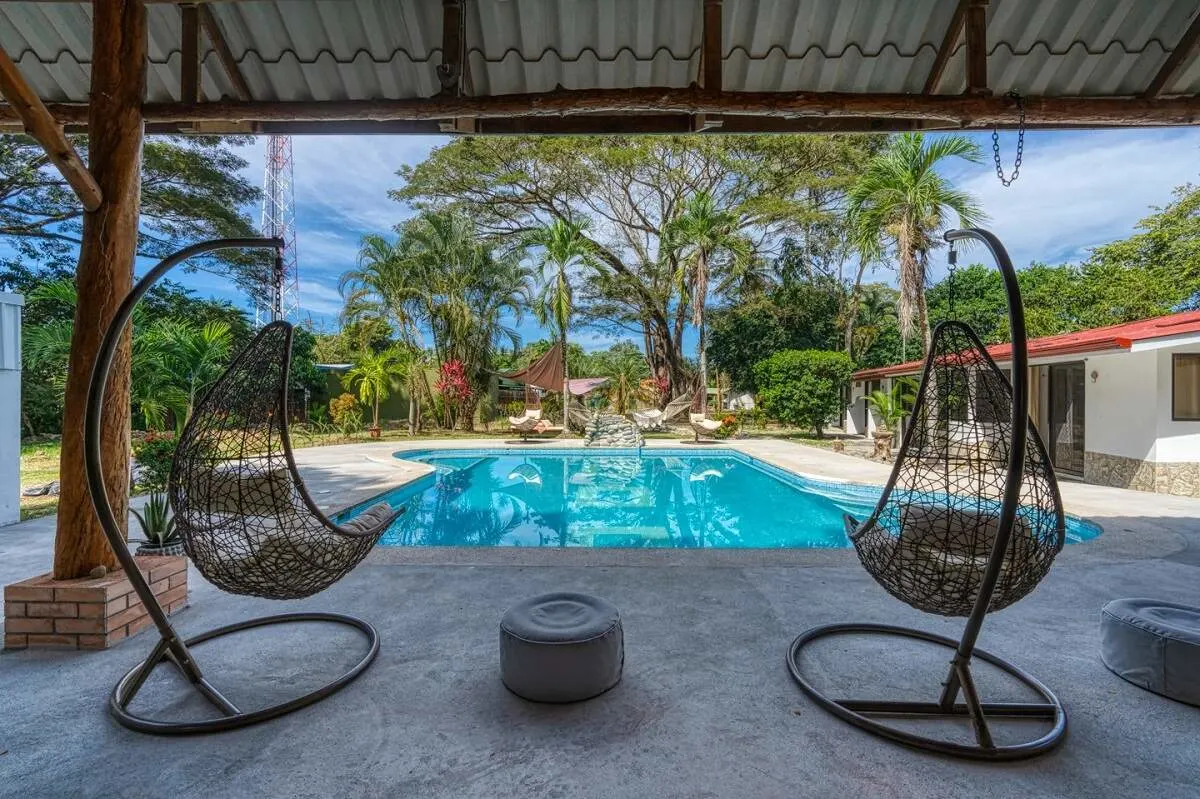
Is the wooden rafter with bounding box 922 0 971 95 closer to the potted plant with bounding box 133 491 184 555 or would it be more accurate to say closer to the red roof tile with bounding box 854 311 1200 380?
the red roof tile with bounding box 854 311 1200 380

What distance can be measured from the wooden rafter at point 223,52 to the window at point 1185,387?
29.8 ft

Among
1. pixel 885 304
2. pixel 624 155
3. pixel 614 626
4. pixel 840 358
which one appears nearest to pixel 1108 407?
pixel 840 358

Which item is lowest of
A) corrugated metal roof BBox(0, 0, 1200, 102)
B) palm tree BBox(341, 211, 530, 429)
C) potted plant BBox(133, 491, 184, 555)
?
potted plant BBox(133, 491, 184, 555)

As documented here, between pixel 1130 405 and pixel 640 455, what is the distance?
22.9ft

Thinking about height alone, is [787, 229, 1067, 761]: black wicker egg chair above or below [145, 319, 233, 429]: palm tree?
below

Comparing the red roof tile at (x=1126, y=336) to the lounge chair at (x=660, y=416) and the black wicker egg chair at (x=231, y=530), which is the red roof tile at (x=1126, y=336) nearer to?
the black wicker egg chair at (x=231, y=530)

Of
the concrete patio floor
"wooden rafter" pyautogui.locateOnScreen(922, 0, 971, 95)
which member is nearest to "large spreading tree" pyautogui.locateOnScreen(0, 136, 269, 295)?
the concrete patio floor

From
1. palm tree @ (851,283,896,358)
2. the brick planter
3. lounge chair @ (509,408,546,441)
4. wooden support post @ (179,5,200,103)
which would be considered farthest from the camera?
palm tree @ (851,283,896,358)

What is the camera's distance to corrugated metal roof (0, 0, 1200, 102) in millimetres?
2672

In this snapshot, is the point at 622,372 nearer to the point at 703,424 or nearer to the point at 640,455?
the point at 703,424

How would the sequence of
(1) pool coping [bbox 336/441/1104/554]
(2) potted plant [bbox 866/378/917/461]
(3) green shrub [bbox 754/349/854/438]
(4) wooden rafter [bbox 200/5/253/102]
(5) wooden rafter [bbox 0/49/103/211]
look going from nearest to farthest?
(5) wooden rafter [bbox 0/49/103/211] < (4) wooden rafter [bbox 200/5/253/102] < (1) pool coping [bbox 336/441/1104/554] < (2) potted plant [bbox 866/378/917/461] < (3) green shrub [bbox 754/349/854/438]

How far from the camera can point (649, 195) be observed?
16875 millimetres

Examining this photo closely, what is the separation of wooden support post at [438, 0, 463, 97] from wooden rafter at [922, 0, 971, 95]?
2423 mm

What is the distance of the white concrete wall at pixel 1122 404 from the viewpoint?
20.0 feet
